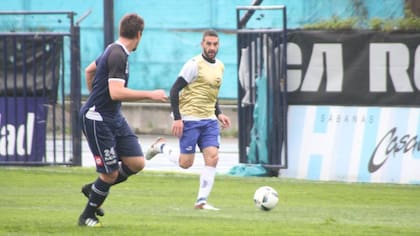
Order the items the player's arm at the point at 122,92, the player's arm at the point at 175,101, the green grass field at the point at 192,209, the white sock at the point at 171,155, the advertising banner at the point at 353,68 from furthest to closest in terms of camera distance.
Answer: the advertising banner at the point at 353,68
the white sock at the point at 171,155
the player's arm at the point at 175,101
the green grass field at the point at 192,209
the player's arm at the point at 122,92

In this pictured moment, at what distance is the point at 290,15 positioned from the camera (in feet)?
65.1

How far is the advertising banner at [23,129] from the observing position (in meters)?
18.9

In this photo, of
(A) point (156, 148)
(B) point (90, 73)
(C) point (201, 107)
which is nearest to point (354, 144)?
(A) point (156, 148)

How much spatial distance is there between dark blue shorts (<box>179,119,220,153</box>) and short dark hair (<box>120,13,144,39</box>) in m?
2.90

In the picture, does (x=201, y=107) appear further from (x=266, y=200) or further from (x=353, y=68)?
(x=353, y=68)

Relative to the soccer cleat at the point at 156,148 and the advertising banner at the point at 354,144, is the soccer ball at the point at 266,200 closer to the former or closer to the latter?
the soccer cleat at the point at 156,148

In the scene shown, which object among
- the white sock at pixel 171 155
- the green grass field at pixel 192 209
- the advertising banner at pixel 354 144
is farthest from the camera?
the advertising banner at pixel 354 144

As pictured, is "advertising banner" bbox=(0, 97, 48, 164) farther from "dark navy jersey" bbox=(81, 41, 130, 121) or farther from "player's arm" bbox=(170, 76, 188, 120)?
"dark navy jersey" bbox=(81, 41, 130, 121)

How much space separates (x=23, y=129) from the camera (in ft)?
61.9

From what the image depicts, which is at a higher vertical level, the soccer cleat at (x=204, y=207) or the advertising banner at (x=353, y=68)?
the advertising banner at (x=353, y=68)

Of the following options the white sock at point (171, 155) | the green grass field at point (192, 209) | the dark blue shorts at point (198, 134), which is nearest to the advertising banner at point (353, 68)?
the green grass field at point (192, 209)

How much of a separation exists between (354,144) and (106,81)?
6933 millimetres

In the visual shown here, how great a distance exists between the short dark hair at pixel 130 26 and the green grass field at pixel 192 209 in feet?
5.65

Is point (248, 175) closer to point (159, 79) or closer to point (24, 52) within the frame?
point (24, 52)
